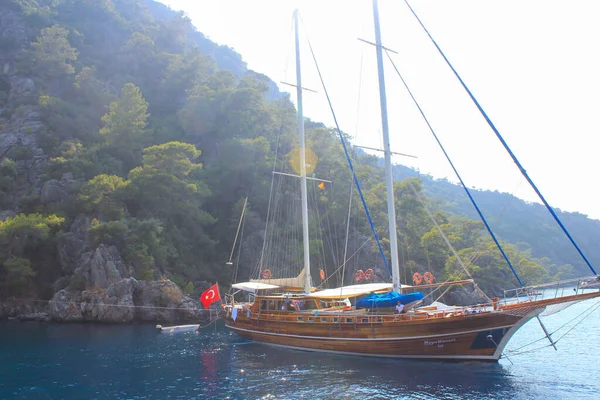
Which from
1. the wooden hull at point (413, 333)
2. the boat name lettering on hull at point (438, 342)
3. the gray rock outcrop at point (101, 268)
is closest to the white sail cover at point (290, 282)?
the wooden hull at point (413, 333)

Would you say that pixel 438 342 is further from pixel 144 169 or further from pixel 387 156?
pixel 144 169

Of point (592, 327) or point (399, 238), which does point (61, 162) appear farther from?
point (592, 327)

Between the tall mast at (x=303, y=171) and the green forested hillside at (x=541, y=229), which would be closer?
the tall mast at (x=303, y=171)

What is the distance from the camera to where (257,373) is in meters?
19.9

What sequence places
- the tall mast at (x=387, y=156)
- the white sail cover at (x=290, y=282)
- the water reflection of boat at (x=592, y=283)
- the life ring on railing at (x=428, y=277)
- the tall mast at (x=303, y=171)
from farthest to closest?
→ 1. the white sail cover at (x=290, y=282)
2. the tall mast at (x=303, y=171)
3. the life ring on railing at (x=428, y=277)
4. the tall mast at (x=387, y=156)
5. the water reflection of boat at (x=592, y=283)

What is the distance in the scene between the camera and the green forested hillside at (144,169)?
43.1 metres

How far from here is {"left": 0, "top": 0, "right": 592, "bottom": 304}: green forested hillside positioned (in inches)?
1697

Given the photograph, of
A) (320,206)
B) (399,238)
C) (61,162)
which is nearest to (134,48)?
(61,162)

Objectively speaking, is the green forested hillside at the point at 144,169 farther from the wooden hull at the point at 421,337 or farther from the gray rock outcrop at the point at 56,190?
the wooden hull at the point at 421,337

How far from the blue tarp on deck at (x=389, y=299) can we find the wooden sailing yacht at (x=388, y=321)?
0.05 m

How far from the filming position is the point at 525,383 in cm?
1738

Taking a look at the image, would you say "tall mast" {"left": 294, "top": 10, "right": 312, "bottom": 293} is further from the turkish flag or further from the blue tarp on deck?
the turkish flag

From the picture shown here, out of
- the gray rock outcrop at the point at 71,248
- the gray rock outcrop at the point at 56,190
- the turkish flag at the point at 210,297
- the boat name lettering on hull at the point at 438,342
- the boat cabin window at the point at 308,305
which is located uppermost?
the gray rock outcrop at the point at 56,190

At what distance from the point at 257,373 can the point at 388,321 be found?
264 inches
